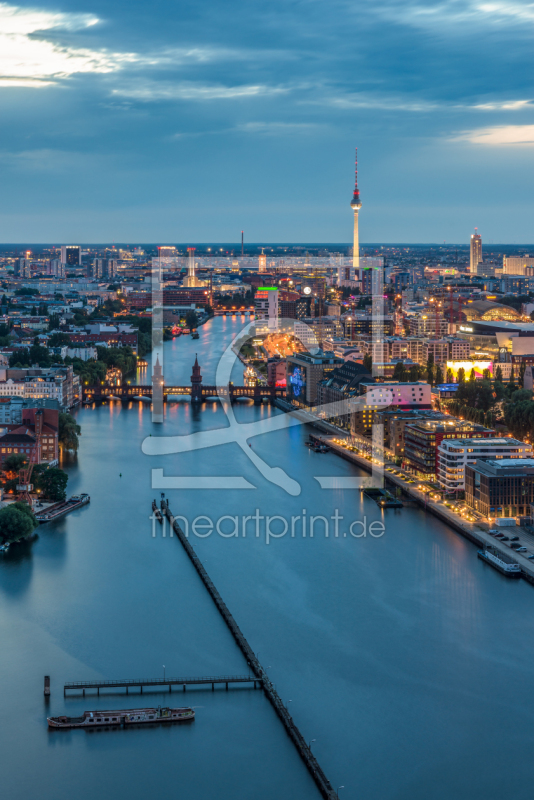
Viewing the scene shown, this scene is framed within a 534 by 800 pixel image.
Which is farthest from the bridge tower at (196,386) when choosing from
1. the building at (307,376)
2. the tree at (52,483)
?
the tree at (52,483)

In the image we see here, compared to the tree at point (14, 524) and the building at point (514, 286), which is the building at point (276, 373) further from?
the building at point (514, 286)

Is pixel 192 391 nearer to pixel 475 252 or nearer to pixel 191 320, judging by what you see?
pixel 191 320

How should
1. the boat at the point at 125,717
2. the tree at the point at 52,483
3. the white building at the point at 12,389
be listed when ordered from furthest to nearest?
the white building at the point at 12,389
the tree at the point at 52,483
the boat at the point at 125,717

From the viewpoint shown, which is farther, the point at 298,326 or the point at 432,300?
the point at 432,300

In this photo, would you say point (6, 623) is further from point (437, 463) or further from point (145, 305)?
point (145, 305)

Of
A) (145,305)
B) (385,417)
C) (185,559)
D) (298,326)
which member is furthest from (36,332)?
(185,559)

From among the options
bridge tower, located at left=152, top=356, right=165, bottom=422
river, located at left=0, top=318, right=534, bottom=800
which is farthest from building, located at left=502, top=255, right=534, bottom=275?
river, located at left=0, top=318, right=534, bottom=800
